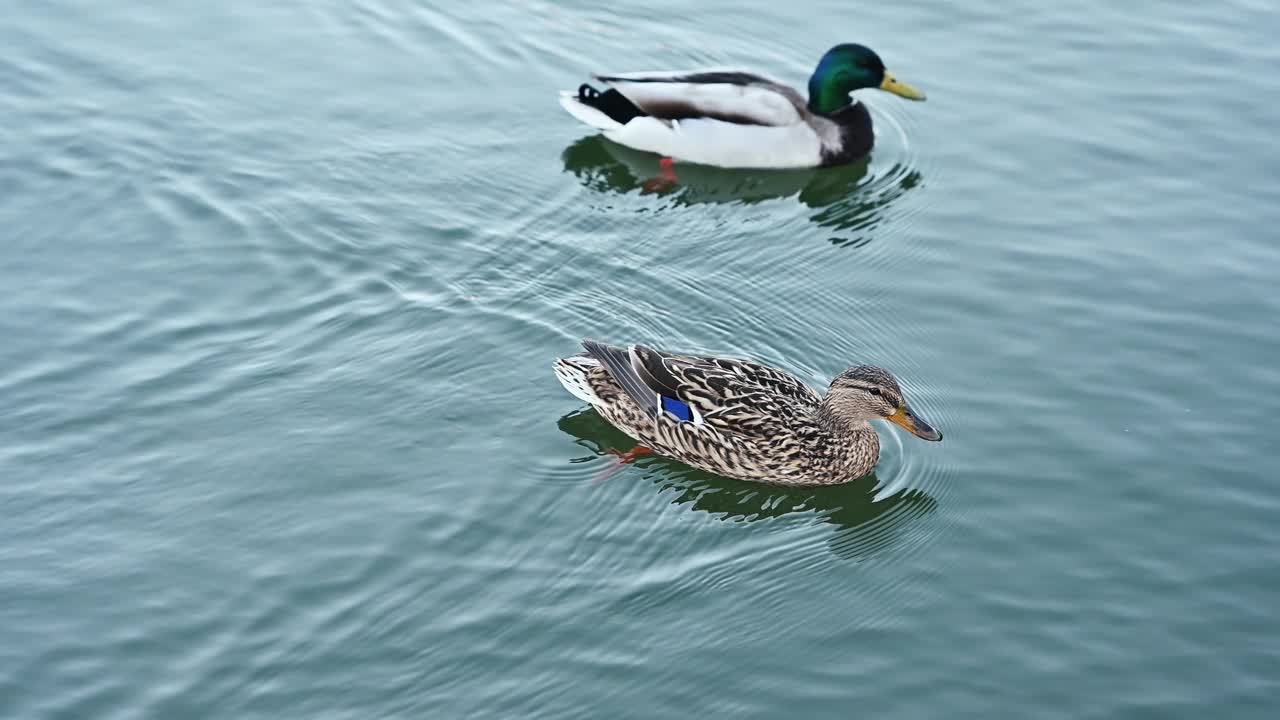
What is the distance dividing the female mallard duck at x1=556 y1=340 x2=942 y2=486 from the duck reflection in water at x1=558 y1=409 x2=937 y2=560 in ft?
0.24

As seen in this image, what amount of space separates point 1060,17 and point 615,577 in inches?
375

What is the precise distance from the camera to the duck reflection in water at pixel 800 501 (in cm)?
848

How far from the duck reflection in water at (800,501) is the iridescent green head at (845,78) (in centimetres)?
494

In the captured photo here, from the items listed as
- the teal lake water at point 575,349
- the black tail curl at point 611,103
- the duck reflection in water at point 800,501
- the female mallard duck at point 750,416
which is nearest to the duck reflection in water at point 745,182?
the teal lake water at point 575,349

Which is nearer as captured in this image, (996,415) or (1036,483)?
(1036,483)

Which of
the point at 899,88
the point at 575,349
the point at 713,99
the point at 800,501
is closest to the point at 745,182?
the point at 713,99

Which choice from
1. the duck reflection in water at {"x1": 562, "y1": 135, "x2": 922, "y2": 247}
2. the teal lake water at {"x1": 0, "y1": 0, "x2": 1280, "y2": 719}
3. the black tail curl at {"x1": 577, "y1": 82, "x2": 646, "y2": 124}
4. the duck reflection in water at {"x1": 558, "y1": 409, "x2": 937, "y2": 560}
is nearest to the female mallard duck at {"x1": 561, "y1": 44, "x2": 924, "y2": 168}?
the black tail curl at {"x1": 577, "y1": 82, "x2": 646, "y2": 124}

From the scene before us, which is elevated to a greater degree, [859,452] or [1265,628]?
[859,452]

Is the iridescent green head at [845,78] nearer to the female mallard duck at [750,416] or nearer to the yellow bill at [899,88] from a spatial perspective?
the yellow bill at [899,88]

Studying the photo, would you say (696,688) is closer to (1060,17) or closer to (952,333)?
(952,333)

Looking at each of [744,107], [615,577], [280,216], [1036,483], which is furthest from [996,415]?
[280,216]

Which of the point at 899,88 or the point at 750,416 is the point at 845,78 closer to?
the point at 899,88

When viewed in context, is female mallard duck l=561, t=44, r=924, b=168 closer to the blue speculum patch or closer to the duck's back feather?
the duck's back feather

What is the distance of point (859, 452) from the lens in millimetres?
8797
